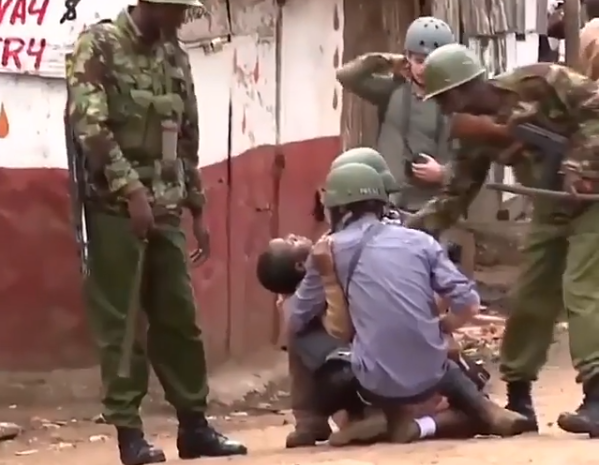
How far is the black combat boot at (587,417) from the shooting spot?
537 cm

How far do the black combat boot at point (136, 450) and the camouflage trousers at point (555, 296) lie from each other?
1.55m

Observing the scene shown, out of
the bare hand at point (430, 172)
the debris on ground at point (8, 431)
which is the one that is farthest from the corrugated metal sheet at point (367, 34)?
the bare hand at point (430, 172)

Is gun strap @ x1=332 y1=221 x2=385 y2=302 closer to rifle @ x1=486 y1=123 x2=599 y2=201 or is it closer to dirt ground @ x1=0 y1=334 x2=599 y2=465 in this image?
rifle @ x1=486 y1=123 x2=599 y2=201

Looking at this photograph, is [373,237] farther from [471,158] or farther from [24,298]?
[24,298]

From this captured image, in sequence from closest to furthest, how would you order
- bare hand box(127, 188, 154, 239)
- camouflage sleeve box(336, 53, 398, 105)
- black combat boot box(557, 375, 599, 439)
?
bare hand box(127, 188, 154, 239) < black combat boot box(557, 375, 599, 439) < camouflage sleeve box(336, 53, 398, 105)

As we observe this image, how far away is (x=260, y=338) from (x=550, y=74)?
408cm

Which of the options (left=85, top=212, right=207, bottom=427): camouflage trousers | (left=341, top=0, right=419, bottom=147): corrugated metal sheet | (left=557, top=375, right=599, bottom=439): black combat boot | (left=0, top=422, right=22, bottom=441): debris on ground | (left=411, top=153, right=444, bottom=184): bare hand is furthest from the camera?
(left=341, top=0, right=419, bottom=147): corrugated metal sheet

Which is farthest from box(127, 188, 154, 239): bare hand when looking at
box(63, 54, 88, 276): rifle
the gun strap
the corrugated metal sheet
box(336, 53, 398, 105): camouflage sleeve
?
the corrugated metal sheet

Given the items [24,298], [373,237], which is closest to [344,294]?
[373,237]

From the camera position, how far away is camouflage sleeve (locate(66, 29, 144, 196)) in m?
5.28

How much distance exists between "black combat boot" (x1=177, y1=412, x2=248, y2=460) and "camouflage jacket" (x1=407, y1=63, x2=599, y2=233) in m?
1.54

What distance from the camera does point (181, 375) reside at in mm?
5711

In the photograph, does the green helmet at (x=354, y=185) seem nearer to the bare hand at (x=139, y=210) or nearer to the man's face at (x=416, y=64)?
the bare hand at (x=139, y=210)

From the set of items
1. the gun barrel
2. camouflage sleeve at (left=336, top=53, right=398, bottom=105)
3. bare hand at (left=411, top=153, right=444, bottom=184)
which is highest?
camouflage sleeve at (left=336, top=53, right=398, bottom=105)
